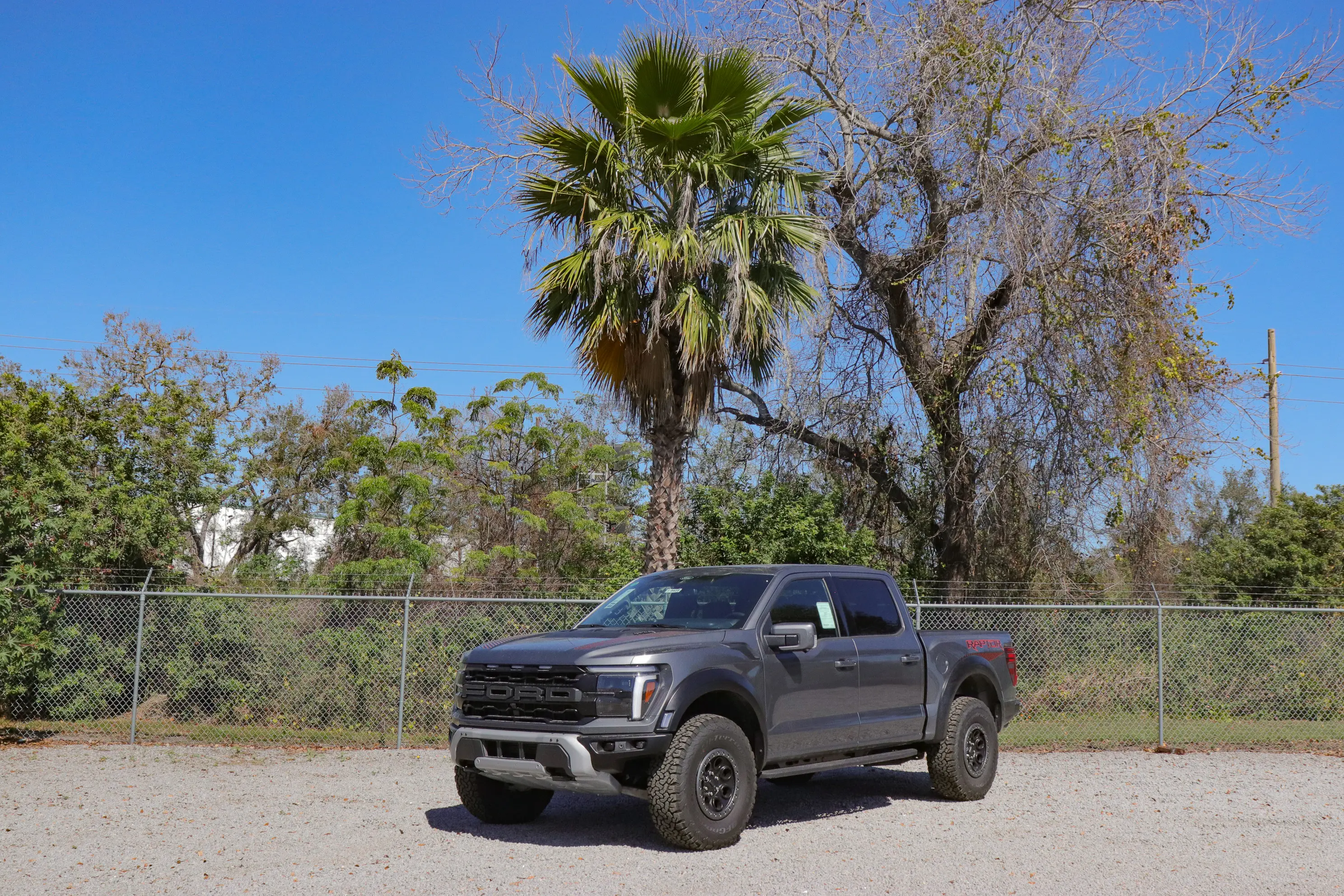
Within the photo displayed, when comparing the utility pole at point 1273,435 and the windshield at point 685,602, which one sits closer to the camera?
the windshield at point 685,602

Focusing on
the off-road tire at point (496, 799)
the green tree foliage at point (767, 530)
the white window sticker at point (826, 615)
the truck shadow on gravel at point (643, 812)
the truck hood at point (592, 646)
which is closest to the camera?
the truck hood at point (592, 646)

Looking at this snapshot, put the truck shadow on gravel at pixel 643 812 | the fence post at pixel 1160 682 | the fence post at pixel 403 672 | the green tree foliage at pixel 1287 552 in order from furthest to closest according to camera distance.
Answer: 1. the green tree foliage at pixel 1287 552
2. the fence post at pixel 1160 682
3. the fence post at pixel 403 672
4. the truck shadow on gravel at pixel 643 812

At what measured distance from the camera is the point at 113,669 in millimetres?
12836

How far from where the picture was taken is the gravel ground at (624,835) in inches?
253

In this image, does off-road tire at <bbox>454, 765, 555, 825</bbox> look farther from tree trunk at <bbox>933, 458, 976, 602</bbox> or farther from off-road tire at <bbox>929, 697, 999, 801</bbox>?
tree trunk at <bbox>933, 458, 976, 602</bbox>

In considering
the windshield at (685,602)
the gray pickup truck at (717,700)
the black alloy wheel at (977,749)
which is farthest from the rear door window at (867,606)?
the black alloy wheel at (977,749)

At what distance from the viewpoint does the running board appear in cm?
768

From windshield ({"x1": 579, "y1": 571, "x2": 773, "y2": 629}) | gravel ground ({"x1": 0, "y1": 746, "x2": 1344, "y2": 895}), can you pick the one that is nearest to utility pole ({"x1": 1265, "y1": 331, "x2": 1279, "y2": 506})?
gravel ground ({"x1": 0, "y1": 746, "x2": 1344, "y2": 895})

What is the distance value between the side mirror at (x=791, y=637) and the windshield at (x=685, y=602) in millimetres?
277

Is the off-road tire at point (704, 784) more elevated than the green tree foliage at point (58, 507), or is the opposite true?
the green tree foliage at point (58, 507)

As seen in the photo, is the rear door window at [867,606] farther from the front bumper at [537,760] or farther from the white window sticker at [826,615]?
the front bumper at [537,760]

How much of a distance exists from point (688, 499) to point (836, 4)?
307 inches

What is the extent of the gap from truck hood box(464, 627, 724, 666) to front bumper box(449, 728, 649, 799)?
46 cm

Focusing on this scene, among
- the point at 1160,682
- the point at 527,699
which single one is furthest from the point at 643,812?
the point at 1160,682
